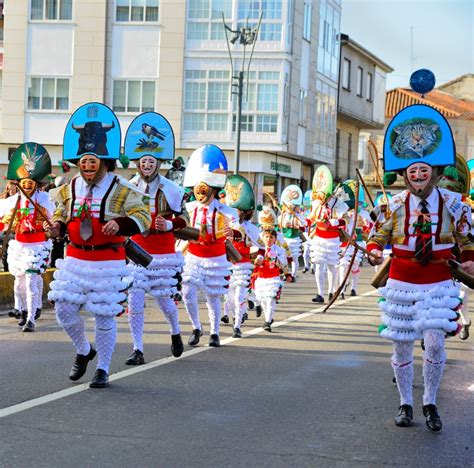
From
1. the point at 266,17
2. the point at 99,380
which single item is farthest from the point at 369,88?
the point at 99,380

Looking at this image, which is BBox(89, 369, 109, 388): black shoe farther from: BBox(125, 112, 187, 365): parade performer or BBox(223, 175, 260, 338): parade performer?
BBox(223, 175, 260, 338): parade performer

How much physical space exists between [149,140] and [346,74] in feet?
133

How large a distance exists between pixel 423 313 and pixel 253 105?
1233 inches

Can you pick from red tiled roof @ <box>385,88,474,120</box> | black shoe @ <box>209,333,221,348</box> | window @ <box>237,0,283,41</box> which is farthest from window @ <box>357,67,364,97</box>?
black shoe @ <box>209,333,221,348</box>

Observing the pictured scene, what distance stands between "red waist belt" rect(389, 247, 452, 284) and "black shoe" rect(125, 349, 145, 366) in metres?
3.17

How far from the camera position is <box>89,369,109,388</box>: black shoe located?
8273 millimetres

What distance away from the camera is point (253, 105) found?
125ft

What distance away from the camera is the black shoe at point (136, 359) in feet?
31.6

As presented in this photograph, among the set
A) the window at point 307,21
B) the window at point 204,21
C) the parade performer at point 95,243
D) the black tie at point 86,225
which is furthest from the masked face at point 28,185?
the window at point 307,21

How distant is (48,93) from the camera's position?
3788 centimetres

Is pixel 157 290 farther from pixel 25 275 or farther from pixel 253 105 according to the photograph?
pixel 253 105

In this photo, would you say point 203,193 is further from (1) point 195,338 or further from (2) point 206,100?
(2) point 206,100

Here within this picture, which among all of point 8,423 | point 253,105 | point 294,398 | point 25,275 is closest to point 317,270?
point 25,275

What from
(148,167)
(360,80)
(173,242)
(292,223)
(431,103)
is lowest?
(173,242)
